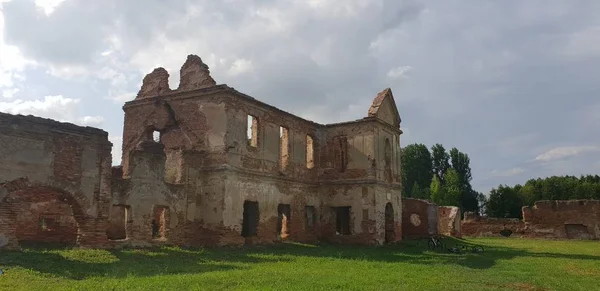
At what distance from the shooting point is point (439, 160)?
65.5 meters

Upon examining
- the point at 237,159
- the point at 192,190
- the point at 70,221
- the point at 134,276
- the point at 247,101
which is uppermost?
the point at 247,101

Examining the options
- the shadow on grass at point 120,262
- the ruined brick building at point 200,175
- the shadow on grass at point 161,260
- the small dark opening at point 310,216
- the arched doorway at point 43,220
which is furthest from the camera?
the small dark opening at point 310,216

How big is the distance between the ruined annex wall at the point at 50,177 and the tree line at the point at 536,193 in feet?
160

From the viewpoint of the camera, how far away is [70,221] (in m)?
17.7

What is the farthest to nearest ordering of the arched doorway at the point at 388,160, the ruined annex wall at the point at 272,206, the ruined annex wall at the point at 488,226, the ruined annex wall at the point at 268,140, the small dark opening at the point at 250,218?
1. the ruined annex wall at the point at 488,226
2. the arched doorway at the point at 388,160
3. the small dark opening at the point at 250,218
4. the ruined annex wall at the point at 268,140
5. the ruined annex wall at the point at 272,206

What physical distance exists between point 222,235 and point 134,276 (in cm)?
818

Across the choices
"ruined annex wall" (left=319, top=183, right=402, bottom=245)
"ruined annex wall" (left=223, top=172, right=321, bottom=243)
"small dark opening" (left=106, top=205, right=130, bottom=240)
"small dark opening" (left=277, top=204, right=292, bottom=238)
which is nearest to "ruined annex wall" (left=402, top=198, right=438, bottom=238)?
"ruined annex wall" (left=319, top=183, right=402, bottom=245)

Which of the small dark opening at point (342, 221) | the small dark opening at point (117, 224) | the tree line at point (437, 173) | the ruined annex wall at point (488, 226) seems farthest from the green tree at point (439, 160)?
the small dark opening at point (117, 224)

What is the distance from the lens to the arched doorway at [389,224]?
25422 millimetres

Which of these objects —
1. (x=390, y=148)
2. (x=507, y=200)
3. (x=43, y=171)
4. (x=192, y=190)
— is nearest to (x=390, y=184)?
(x=390, y=148)

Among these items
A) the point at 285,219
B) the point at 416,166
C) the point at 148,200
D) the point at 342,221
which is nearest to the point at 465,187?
the point at 416,166

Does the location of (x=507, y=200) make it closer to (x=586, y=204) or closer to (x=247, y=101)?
(x=586, y=204)

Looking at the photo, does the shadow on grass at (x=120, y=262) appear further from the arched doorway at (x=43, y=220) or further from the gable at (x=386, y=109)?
the gable at (x=386, y=109)

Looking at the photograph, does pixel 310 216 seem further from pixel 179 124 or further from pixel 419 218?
pixel 419 218
